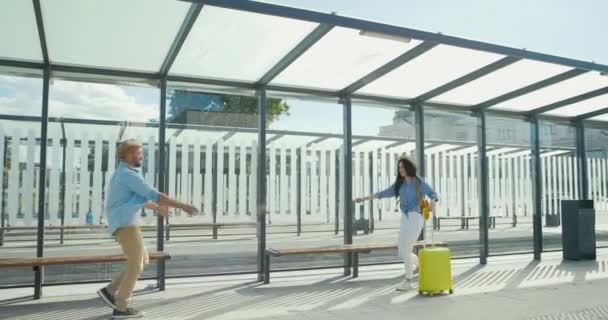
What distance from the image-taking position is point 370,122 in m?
8.43

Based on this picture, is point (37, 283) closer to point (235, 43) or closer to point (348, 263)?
point (235, 43)

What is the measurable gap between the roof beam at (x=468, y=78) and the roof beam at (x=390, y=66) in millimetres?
1123

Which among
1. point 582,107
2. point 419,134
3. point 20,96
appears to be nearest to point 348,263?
point 419,134

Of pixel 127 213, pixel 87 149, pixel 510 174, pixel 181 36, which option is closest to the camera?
pixel 127 213

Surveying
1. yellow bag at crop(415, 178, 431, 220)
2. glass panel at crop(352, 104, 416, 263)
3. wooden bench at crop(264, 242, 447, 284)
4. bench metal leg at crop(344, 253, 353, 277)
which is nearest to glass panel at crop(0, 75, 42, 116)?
wooden bench at crop(264, 242, 447, 284)

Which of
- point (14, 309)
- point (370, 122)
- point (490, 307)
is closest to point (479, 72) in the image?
point (370, 122)

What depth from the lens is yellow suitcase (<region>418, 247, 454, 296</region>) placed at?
6.01 metres

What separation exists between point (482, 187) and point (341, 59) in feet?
12.8

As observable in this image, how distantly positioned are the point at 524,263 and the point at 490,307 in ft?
13.0

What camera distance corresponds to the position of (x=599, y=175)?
1108 centimetres

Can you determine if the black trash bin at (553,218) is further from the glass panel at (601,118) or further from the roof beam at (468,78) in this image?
the roof beam at (468,78)

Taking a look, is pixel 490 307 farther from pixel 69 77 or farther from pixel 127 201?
pixel 69 77

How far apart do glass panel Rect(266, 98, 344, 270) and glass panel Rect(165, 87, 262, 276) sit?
1.17ft

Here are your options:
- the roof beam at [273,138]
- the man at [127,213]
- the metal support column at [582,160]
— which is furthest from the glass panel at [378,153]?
the man at [127,213]
